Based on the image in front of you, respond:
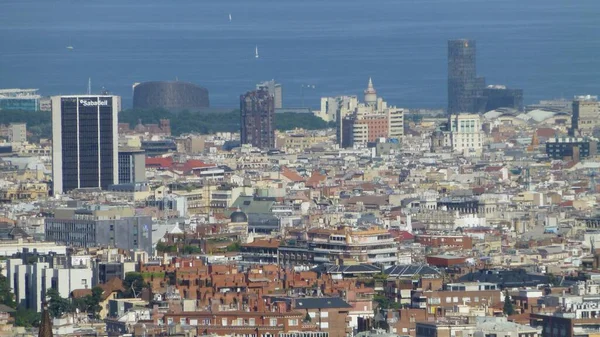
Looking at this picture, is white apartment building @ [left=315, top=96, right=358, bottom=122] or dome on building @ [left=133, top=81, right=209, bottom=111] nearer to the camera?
white apartment building @ [left=315, top=96, right=358, bottom=122]

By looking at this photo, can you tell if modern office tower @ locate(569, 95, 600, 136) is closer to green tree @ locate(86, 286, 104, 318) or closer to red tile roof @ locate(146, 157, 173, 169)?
red tile roof @ locate(146, 157, 173, 169)

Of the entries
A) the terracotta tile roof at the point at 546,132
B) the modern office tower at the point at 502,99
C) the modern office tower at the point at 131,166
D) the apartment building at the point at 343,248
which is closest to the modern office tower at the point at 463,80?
the modern office tower at the point at 502,99

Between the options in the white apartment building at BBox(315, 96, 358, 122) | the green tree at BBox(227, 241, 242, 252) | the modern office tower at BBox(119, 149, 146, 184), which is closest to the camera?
the green tree at BBox(227, 241, 242, 252)

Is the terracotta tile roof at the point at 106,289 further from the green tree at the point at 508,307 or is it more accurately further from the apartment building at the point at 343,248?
the apartment building at the point at 343,248

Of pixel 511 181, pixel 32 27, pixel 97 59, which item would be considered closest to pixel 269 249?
pixel 511 181

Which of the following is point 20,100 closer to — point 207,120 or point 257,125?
point 207,120

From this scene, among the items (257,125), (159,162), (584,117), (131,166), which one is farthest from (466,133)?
(131,166)

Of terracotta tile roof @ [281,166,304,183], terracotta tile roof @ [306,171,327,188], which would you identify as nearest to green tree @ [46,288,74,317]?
terracotta tile roof @ [306,171,327,188]

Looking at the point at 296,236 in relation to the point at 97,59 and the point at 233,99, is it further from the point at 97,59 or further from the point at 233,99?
the point at 97,59
